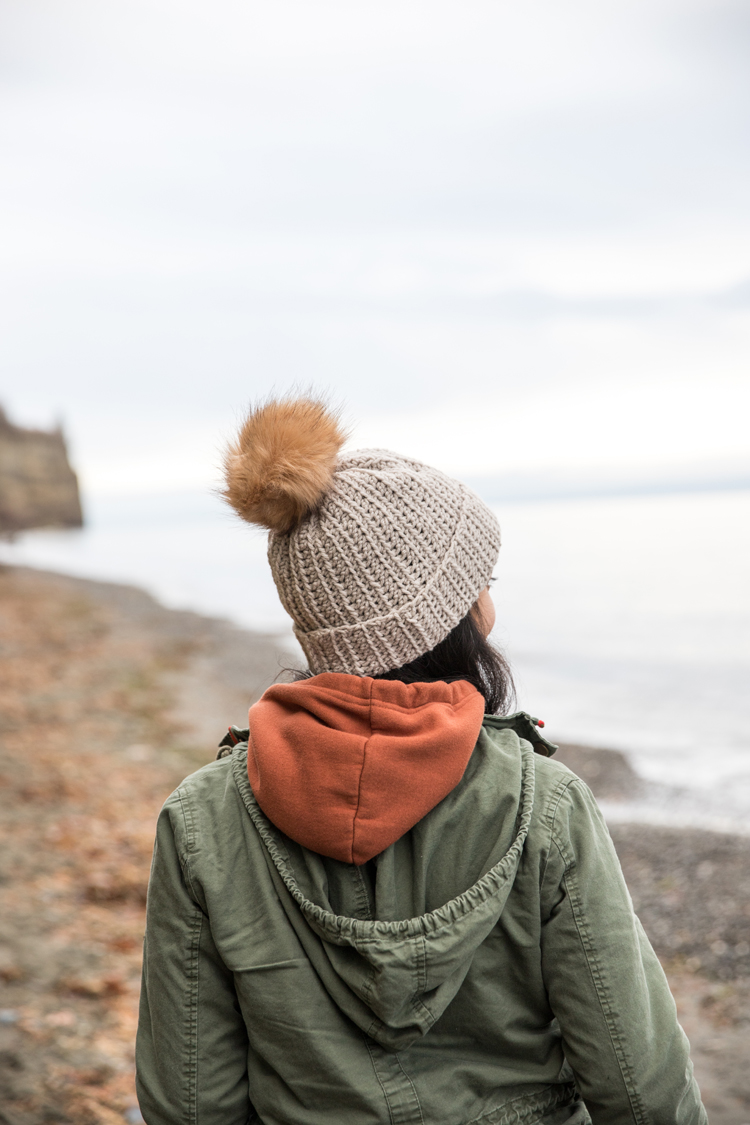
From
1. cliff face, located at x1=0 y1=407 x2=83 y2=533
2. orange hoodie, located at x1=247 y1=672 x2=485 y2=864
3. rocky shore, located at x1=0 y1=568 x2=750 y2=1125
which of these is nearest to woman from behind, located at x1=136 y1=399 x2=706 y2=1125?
orange hoodie, located at x1=247 y1=672 x2=485 y2=864

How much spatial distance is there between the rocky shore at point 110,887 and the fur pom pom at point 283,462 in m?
2.45

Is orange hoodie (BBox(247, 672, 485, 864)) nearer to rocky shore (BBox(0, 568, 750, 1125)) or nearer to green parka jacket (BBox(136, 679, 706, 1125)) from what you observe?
green parka jacket (BBox(136, 679, 706, 1125))

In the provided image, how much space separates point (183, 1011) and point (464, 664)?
0.76m

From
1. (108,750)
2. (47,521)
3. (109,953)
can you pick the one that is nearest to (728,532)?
(47,521)

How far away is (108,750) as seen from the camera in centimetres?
812

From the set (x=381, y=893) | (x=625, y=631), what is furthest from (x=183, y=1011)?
(x=625, y=631)

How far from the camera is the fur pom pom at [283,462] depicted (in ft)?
4.70

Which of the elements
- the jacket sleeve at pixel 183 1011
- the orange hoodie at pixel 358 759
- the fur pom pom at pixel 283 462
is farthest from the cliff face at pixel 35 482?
the orange hoodie at pixel 358 759

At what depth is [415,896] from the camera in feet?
4.50

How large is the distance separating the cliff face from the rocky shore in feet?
94.9

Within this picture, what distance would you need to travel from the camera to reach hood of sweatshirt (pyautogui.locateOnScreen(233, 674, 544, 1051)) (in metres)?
→ 1.31

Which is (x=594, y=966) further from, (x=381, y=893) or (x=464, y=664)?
(x=464, y=664)

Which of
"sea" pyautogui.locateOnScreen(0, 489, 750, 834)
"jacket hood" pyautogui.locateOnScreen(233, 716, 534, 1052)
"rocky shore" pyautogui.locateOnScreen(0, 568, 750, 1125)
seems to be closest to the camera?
"jacket hood" pyautogui.locateOnScreen(233, 716, 534, 1052)

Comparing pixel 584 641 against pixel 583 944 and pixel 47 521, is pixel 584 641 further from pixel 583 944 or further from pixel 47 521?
pixel 47 521
